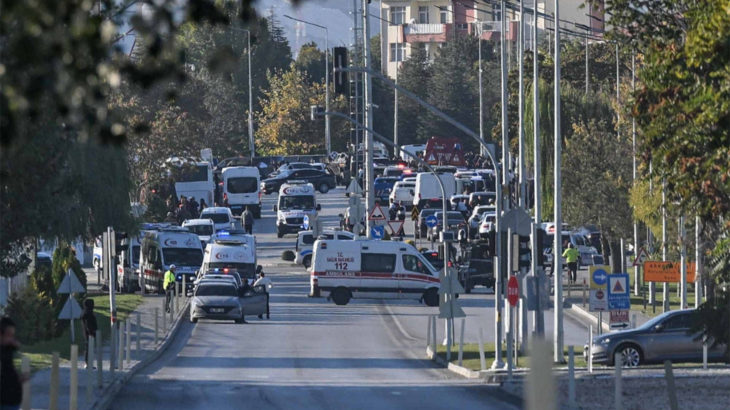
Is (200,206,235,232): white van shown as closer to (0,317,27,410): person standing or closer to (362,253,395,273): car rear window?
(362,253,395,273): car rear window

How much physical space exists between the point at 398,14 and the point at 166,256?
102 metres

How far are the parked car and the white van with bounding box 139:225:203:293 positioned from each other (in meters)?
45.1

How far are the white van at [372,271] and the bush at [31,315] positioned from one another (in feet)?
49.0

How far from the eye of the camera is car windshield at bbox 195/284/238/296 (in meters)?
44.6

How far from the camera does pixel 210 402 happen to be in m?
24.8

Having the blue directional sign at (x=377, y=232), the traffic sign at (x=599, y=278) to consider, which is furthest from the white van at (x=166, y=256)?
the traffic sign at (x=599, y=278)

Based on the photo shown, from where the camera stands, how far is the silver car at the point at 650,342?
32188 mm

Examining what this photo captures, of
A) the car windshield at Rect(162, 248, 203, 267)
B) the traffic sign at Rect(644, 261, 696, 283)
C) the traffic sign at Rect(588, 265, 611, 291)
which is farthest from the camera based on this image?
the car windshield at Rect(162, 248, 203, 267)

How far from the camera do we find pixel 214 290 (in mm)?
44719

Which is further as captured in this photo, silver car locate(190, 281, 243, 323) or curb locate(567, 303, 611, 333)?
curb locate(567, 303, 611, 333)

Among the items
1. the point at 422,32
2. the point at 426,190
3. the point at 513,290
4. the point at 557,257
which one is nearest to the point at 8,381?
the point at 513,290

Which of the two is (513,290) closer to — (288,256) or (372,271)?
(372,271)

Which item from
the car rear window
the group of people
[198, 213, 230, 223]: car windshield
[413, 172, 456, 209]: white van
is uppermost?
[413, 172, 456, 209]: white van

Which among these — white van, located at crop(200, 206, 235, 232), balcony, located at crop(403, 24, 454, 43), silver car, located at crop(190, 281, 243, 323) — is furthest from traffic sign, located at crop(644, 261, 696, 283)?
balcony, located at crop(403, 24, 454, 43)
